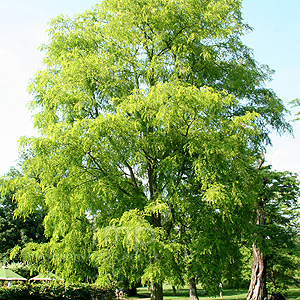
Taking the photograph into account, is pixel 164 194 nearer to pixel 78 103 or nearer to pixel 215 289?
pixel 215 289

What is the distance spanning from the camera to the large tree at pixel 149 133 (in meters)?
6.80

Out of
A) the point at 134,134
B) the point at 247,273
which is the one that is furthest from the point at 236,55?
the point at 247,273

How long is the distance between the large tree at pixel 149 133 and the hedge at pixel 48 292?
2.04 metres

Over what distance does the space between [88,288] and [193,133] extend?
348 inches

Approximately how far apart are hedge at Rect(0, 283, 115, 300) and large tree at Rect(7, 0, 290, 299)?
204cm

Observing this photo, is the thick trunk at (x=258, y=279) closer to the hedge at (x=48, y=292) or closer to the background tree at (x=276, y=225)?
the background tree at (x=276, y=225)

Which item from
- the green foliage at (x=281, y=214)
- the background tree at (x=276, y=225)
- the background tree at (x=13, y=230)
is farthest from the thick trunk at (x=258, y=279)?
the background tree at (x=13, y=230)

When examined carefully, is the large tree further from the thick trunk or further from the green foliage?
the thick trunk

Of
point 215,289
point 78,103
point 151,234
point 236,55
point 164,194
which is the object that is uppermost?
point 236,55

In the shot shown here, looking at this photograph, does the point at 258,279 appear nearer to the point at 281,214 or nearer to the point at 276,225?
the point at 276,225

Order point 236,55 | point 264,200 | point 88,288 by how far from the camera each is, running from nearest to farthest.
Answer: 1. point 236,55
2. point 88,288
3. point 264,200

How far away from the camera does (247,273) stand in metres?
21.0

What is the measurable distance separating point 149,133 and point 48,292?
21.3 ft

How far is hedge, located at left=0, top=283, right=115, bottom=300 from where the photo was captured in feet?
28.7
